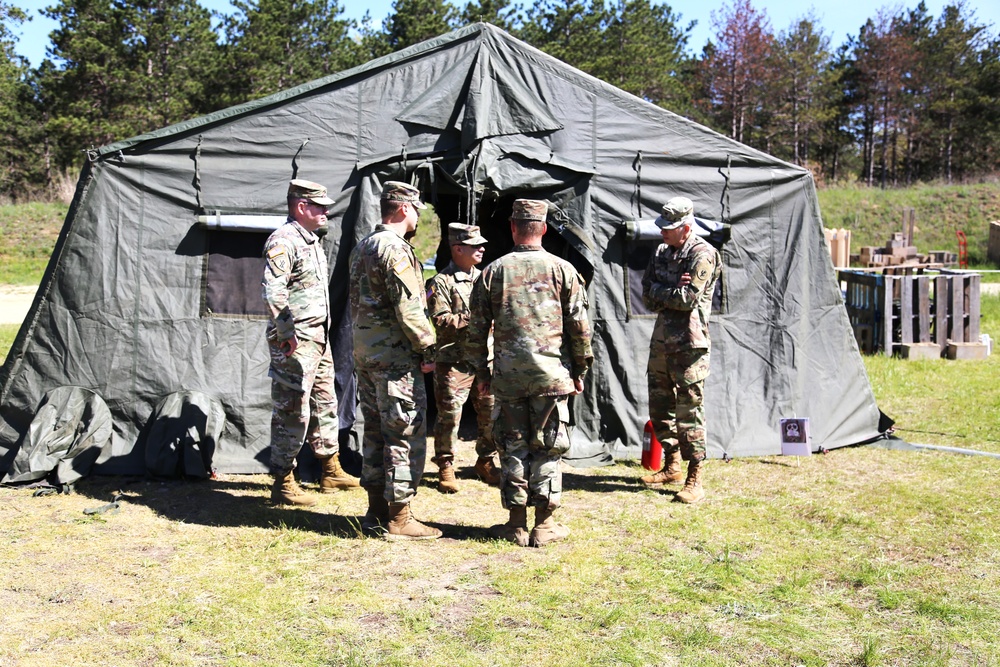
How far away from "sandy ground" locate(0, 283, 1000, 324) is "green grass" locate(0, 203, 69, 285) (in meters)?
0.97

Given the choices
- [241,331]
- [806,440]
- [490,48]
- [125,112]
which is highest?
[125,112]

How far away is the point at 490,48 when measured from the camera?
675cm

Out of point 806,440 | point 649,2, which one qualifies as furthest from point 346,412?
point 649,2

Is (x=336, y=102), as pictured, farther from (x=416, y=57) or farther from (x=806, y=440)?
(x=806, y=440)

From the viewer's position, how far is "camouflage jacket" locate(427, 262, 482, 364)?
19.4ft

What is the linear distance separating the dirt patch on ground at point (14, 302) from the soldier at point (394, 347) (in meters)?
10.3

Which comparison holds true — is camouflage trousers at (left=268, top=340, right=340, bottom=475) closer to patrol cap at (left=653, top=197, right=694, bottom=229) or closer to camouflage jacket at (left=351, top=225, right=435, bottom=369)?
camouflage jacket at (left=351, top=225, right=435, bottom=369)

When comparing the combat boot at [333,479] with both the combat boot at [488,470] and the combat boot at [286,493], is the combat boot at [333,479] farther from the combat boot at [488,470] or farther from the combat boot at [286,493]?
the combat boot at [488,470]

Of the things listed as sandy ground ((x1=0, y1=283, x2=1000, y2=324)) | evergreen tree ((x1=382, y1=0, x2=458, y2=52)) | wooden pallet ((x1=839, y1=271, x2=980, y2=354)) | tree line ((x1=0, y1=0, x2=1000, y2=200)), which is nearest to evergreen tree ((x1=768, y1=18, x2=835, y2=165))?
tree line ((x1=0, y1=0, x2=1000, y2=200))

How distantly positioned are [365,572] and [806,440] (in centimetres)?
373

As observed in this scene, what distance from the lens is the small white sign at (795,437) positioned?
6.69 metres

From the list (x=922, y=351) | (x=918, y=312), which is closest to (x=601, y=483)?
(x=922, y=351)

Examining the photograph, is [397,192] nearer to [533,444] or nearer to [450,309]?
[450,309]

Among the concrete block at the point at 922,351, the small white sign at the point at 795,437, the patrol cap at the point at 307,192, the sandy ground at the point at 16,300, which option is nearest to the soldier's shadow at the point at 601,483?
the small white sign at the point at 795,437
